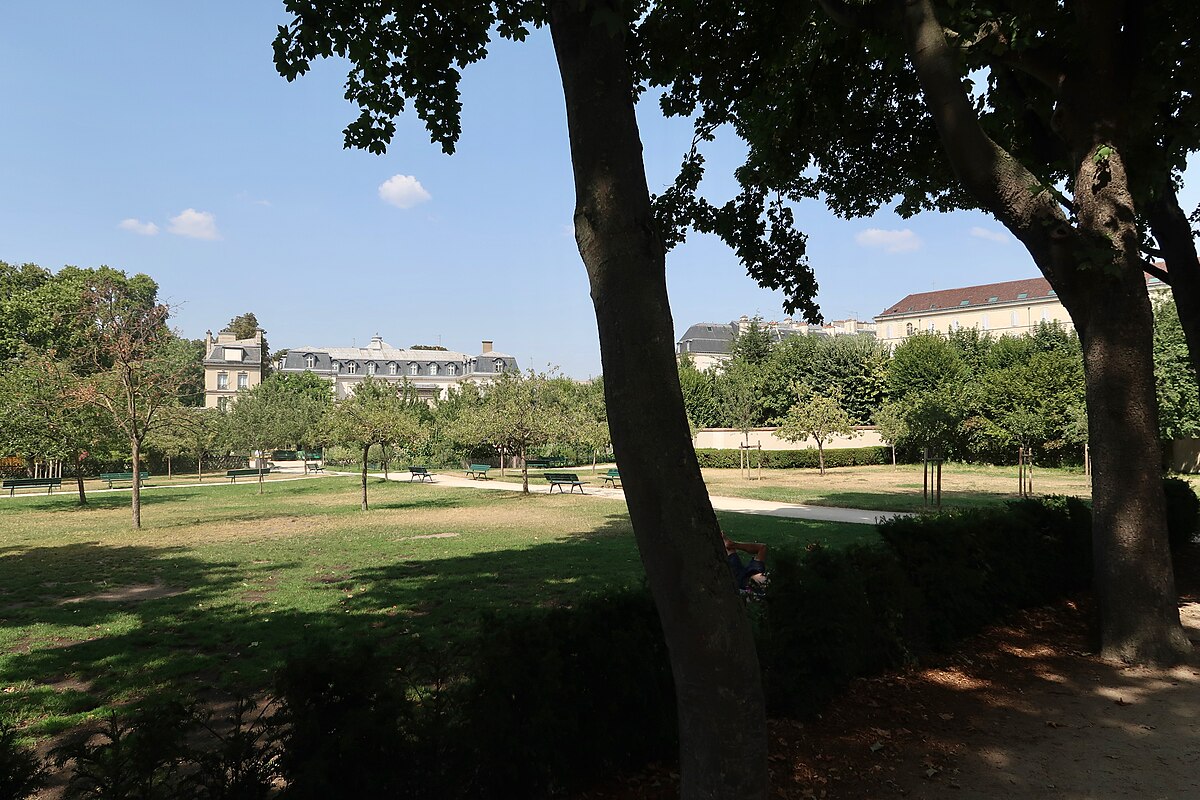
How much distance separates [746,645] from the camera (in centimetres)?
296

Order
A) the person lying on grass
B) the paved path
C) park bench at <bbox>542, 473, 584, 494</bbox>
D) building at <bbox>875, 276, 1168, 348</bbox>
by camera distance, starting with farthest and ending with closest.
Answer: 1. building at <bbox>875, 276, 1168, 348</bbox>
2. park bench at <bbox>542, 473, 584, 494</bbox>
3. the paved path
4. the person lying on grass

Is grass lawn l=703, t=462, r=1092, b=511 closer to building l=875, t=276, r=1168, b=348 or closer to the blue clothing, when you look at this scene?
the blue clothing

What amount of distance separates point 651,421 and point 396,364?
93950 mm

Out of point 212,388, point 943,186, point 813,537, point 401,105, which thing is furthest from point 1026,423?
point 212,388

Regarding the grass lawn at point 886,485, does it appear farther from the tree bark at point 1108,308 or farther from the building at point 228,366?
the building at point 228,366

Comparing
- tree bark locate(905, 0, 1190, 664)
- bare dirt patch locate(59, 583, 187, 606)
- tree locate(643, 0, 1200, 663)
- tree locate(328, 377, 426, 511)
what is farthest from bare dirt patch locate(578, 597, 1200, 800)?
tree locate(328, 377, 426, 511)

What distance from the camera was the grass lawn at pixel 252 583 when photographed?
20.8 feet

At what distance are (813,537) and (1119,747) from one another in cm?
949

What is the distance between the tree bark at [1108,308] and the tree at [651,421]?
449 cm

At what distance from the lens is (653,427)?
2846 millimetres

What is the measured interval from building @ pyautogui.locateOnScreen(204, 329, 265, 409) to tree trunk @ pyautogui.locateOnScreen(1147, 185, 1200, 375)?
282ft

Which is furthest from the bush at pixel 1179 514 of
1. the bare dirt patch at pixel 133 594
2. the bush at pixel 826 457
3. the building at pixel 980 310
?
the building at pixel 980 310

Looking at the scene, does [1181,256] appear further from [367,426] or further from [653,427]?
[367,426]

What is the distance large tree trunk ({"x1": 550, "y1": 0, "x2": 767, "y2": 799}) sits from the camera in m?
2.85
